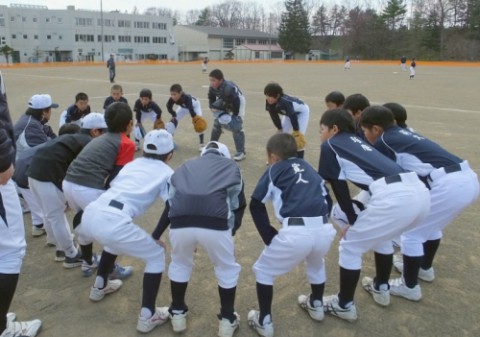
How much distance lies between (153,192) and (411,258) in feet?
7.21

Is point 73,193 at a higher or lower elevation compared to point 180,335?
higher

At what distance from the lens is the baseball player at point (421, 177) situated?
3.27m

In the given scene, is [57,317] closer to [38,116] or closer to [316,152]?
[38,116]

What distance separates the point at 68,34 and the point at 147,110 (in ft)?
262

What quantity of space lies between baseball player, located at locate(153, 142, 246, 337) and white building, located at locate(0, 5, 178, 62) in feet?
248

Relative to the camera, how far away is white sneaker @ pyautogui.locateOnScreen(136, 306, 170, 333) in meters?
2.98

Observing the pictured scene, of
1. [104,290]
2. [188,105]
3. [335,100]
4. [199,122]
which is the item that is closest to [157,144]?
[104,290]

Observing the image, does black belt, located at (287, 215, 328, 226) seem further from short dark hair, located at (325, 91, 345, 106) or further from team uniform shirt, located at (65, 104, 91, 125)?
team uniform shirt, located at (65, 104, 91, 125)

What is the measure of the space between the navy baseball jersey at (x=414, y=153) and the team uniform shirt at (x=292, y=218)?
2.92 ft

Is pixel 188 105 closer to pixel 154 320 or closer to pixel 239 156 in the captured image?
pixel 239 156

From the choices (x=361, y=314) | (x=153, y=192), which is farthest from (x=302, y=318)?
(x=153, y=192)

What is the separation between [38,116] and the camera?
4.71m

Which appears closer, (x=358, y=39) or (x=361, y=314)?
(x=361, y=314)

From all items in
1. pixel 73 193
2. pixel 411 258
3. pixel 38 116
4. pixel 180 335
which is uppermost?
pixel 38 116
